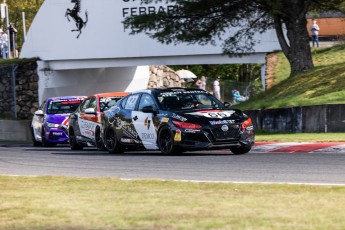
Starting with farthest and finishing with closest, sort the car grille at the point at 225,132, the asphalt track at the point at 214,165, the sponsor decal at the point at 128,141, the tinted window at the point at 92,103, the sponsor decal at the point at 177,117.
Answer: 1. the tinted window at the point at 92,103
2. the sponsor decal at the point at 128,141
3. the sponsor decal at the point at 177,117
4. the car grille at the point at 225,132
5. the asphalt track at the point at 214,165

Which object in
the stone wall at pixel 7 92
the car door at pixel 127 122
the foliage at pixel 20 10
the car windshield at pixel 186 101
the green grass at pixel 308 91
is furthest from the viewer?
the foliage at pixel 20 10

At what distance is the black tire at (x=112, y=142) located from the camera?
68.1 feet

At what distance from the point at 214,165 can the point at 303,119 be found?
33.0 ft

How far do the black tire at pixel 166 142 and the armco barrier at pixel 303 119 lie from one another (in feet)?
21.3

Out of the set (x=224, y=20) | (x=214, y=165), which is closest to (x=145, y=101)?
(x=214, y=165)

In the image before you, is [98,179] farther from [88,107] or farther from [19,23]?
[19,23]

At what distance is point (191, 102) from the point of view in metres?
19.4

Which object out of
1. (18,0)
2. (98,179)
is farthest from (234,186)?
(18,0)

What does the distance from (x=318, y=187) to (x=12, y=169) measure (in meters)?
6.93

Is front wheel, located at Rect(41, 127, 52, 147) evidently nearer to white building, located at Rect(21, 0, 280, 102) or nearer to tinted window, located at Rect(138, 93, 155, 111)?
tinted window, located at Rect(138, 93, 155, 111)

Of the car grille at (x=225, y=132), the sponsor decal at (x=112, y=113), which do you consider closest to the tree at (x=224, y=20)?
the sponsor decal at (x=112, y=113)

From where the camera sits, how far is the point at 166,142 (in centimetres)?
1892

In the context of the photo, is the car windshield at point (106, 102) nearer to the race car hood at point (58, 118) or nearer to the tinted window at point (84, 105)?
the tinted window at point (84, 105)

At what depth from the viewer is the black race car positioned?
1823 cm
